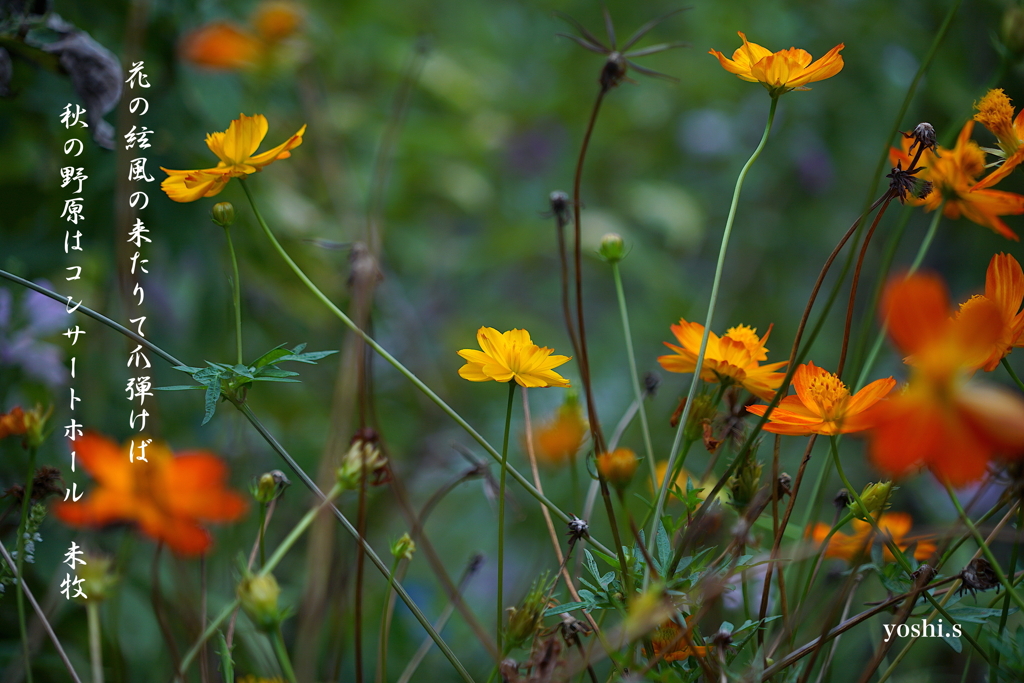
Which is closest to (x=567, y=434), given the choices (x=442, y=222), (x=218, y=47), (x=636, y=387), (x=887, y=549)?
(x=636, y=387)

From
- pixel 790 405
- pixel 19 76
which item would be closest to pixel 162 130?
pixel 19 76

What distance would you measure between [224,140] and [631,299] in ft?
4.24

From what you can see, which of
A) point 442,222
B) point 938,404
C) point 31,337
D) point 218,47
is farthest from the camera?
point 442,222

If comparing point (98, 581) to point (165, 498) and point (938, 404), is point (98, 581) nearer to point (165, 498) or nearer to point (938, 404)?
point (165, 498)

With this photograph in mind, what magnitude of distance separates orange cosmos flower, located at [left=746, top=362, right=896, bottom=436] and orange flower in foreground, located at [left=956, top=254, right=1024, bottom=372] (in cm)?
4

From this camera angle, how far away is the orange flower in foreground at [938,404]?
0.18 metres

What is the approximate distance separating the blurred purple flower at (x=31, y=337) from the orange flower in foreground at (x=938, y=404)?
0.63 metres

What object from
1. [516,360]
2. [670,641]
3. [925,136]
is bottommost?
[670,641]

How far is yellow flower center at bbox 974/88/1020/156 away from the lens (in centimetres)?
30

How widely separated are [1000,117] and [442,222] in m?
1.07

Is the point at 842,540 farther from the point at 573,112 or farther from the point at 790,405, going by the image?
the point at 573,112

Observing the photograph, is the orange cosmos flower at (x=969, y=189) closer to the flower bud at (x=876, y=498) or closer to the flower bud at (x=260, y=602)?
the flower bud at (x=876, y=498)

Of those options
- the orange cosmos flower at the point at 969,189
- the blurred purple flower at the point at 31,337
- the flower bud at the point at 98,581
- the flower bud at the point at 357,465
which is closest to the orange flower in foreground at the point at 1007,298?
the orange cosmos flower at the point at 969,189

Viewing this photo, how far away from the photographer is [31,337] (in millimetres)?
583
